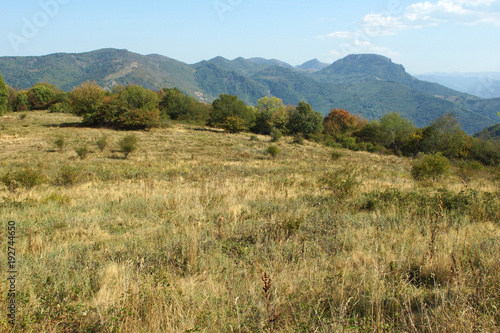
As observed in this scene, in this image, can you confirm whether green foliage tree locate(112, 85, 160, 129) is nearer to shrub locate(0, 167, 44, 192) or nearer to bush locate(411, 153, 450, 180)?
shrub locate(0, 167, 44, 192)

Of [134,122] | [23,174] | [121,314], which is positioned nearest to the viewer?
[121,314]

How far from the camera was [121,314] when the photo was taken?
7.79 ft

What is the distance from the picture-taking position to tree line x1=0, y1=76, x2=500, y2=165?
4428cm

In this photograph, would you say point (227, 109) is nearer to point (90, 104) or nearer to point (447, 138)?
point (90, 104)

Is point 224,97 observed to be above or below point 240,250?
above

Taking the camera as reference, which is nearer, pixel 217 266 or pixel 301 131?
pixel 217 266

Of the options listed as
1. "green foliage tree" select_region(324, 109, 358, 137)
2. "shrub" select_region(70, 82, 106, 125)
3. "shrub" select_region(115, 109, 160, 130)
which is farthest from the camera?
"green foliage tree" select_region(324, 109, 358, 137)

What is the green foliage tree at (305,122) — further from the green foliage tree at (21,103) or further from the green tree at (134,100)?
the green foliage tree at (21,103)

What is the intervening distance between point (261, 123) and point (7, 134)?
1845 inches

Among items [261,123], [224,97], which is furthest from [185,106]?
[261,123]

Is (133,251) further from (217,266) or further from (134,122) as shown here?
(134,122)

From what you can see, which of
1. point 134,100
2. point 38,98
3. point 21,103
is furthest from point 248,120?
point 21,103

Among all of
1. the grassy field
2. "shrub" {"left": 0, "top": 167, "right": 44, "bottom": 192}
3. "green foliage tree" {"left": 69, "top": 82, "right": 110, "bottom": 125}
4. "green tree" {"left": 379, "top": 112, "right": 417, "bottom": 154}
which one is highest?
"green foliage tree" {"left": 69, "top": 82, "right": 110, "bottom": 125}

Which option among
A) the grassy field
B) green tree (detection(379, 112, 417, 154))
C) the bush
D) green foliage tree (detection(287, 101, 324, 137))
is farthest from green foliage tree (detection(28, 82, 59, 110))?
the bush
